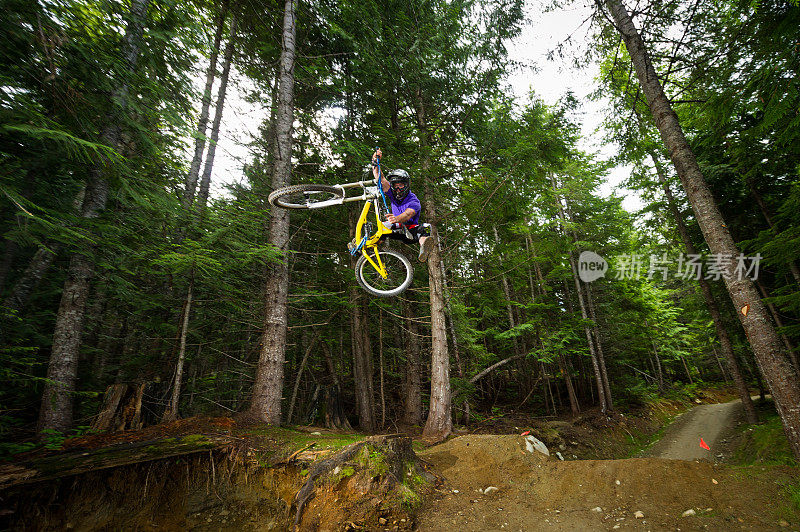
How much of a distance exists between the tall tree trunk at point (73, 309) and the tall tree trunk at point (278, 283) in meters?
2.81

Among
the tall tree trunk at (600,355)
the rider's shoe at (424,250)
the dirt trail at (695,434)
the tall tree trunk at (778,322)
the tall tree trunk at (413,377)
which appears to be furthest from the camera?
the tall tree trunk at (600,355)

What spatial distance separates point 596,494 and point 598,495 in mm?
34

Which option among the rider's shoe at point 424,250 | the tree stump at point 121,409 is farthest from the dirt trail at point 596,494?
the tree stump at point 121,409

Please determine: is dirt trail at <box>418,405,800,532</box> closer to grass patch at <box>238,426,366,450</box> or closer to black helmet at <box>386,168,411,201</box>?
grass patch at <box>238,426,366,450</box>

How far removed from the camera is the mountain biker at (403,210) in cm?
515

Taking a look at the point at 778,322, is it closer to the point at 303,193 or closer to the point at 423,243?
the point at 423,243

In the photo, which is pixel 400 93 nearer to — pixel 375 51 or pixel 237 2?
pixel 375 51

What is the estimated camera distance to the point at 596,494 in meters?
4.61

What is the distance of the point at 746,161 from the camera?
8680 millimetres

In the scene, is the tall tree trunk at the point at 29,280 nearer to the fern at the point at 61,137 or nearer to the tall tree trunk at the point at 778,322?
the fern at the point at 61,137

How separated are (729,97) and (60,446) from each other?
12402 millimetres

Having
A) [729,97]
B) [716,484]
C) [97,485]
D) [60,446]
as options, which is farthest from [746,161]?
[60,446]

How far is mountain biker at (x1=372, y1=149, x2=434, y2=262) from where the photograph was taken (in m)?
5.15

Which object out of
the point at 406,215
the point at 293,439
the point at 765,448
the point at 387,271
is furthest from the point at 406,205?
the point at 765,448
